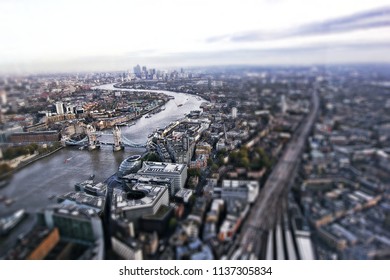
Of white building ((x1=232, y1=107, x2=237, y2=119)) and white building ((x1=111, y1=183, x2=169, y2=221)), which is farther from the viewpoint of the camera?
white building ((x1=232, y1=107, x2=237, y2=119))

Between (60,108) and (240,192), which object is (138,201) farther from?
(60,108)

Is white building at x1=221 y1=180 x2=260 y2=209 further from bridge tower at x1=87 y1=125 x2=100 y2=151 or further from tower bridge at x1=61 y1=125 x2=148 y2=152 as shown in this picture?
bridge tower at x1=87 y1=125 x2=100 y2=151

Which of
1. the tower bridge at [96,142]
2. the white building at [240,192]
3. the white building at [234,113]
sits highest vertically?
the white building at [234,113]

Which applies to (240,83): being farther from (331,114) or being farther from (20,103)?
(20,103)

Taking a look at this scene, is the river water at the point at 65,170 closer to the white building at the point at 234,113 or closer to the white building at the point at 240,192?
the white building at the point at 240,192

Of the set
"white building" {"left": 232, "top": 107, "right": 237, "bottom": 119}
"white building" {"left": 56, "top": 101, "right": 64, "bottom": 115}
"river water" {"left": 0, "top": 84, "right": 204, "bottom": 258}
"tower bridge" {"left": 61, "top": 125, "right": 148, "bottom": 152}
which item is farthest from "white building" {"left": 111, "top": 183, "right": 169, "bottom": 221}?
"white building" {"left": 56, "top": 101, "right": 64, "bottom": 115}

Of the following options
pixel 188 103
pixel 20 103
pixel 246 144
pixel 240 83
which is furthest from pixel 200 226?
pixel 188 103

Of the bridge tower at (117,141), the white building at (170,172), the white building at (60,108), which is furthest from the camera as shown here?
the white building at (60,108)

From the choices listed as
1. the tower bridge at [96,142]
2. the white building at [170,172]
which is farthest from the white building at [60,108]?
the white building at [170,172]

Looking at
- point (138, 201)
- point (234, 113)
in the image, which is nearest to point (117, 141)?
point (234, 113)
